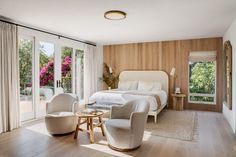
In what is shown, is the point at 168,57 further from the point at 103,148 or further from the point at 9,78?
the point at 9,78

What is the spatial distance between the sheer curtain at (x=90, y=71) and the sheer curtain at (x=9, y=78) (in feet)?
9.52

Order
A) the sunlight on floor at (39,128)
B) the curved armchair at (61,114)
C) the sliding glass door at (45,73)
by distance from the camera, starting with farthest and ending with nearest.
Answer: the sliding glass door at (45,73) < the sunlight on floor at (39,128) < the curved armchair at (61,114)

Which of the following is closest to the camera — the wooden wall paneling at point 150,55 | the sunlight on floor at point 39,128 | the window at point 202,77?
Answer: the sunlight on floor at point 39,128

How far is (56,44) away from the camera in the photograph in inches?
222

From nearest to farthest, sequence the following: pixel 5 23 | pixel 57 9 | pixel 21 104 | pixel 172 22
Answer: pixel 57 9 → pixel 5 23 → pixel 172 22 → pixel 21 104

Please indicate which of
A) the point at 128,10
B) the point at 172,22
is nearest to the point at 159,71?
the point at 172,22

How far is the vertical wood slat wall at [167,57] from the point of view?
19.9 ft

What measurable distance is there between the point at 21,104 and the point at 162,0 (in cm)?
429

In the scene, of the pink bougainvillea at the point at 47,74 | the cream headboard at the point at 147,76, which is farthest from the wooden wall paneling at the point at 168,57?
the pink bougainvillea at the point at 47,74

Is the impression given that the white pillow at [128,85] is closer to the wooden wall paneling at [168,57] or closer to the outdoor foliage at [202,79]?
the wooden wall paneling at [168,57]

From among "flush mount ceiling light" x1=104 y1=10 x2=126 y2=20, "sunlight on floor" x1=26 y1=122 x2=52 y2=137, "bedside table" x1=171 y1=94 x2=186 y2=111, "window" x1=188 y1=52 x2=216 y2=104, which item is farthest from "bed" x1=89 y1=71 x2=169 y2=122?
"flush mount ceiling light" x1=104 y1=10 x2=126 y2=20

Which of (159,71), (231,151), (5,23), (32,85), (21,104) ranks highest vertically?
(5,23)

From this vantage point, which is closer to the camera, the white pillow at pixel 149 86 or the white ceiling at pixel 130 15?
the white ceiling at pixel 130 15

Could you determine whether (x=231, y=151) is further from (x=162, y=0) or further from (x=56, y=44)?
(x=56, y=44)
